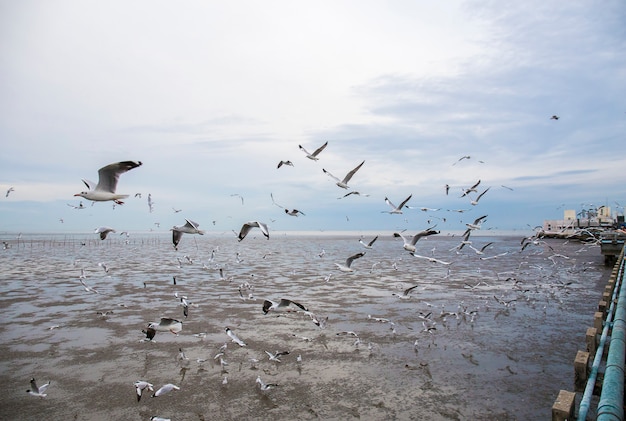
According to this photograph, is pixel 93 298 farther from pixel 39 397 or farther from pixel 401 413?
pixel 401 413

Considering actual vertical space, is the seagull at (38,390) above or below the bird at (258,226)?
below

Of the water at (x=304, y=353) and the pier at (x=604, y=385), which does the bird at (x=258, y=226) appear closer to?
the water at (x=304, y=353)

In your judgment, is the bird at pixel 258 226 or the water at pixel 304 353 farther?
the bird at pixel 258 226

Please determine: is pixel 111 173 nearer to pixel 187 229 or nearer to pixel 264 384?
pixel 187 229

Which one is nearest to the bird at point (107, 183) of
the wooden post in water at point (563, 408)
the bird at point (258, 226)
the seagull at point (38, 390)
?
the bird at point (258, 226)

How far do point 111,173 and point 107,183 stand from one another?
0.30 meters

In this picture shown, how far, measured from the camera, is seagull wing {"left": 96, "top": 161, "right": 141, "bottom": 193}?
8.45m

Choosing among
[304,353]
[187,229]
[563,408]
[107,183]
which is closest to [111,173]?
[107,183]

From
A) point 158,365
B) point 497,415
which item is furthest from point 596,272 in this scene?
point 158,365

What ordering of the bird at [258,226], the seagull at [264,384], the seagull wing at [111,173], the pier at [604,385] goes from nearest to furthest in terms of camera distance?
1. the pier at [604,385]
2. the seagull wing at [111,173]
3. the seagull at [264,384]
4. the bird at [258,226]

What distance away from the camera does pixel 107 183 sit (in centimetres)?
885

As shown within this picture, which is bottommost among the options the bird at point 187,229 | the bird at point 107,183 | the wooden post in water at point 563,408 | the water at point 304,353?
the water at point 304,353

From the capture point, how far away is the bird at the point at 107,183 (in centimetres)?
849

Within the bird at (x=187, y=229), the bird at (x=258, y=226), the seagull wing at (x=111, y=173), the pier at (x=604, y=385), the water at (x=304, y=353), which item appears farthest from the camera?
the bird at (x=187, y=229)
